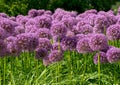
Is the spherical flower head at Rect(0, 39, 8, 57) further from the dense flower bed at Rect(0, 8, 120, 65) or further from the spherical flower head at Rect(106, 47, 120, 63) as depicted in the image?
the spherical flower head at Rect(106, 47, 120, 63)

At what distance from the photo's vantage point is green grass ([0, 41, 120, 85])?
16.0 feet

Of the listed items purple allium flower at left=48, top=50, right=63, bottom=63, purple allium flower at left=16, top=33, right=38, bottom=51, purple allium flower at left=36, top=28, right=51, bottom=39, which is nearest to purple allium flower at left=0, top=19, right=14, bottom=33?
purple allium flower at left=16, top=33, right=38, bottom=51

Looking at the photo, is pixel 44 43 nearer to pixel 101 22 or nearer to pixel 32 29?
pixel 32 29

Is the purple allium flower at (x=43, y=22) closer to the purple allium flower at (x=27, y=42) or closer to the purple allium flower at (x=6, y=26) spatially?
the purple allium flower at (x=6, y=26)

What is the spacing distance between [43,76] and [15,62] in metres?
1.22

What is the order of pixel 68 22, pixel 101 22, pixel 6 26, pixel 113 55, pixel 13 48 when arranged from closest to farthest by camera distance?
1. pixel 113 55
2. pixel 13 48
3. pixel 6 26
4. pixel 101 22
5. pixel 68 22

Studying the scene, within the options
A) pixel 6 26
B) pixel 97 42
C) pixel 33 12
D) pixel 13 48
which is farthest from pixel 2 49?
pixel 33 12

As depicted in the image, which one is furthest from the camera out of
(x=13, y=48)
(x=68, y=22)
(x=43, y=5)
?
(x=43, y=5)

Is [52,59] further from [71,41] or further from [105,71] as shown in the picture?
[105,71]

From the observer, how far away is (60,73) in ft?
18.4

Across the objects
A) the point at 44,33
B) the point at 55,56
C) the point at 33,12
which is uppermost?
the point at 33,12

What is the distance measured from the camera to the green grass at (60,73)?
16.0ft

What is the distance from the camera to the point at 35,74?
18.0 ft

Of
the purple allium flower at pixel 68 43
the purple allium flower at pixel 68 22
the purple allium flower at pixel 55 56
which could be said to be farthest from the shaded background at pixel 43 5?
the purple allium flower at pixel 55 56
